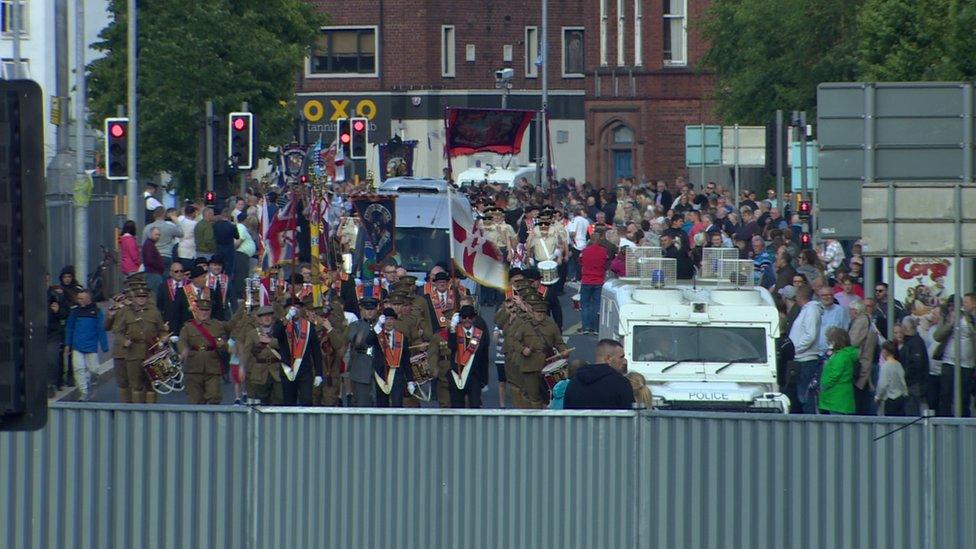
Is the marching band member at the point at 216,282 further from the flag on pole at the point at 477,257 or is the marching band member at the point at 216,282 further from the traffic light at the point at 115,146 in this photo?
the traffic light at the point at 115,146

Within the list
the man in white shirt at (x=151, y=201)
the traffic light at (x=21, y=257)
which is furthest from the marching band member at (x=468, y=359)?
the man in white shirt at (x=151, y=201)

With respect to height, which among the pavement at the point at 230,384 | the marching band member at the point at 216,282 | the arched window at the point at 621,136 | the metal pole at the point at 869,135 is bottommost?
the pavement at the point at 230,384

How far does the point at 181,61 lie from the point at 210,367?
68.4 ft

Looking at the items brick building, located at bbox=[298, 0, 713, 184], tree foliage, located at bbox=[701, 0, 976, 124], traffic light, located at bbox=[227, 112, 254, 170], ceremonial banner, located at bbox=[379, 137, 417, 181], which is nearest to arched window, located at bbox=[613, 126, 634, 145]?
→ brick building, located at bbox=[298, 0, 713, 184]

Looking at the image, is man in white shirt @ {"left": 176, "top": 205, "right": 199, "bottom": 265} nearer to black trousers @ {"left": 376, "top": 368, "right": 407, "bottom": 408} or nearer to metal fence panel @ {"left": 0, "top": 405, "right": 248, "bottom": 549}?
black trousers @ {"left": 376, "top": 368, "right": 407, "bottom": 408}

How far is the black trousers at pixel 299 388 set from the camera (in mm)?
17062

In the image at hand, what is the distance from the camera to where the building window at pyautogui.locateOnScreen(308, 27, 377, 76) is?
73.1m

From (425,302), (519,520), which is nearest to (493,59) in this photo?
(425,302)

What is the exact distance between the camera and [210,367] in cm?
1731

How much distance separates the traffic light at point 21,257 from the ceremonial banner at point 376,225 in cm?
2144

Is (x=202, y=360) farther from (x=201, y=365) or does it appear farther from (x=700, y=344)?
(x=700, y=344)

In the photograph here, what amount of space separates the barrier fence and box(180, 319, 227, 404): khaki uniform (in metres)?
8.14

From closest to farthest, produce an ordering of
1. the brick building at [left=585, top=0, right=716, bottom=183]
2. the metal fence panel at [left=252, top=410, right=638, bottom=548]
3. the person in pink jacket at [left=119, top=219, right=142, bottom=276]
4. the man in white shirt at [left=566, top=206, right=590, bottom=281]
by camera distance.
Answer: the metal fence panel at [left=252, top=410, right=638, bottom=548], the person in pink jacket at [left=119, top=219, right=142, bottom=276], the man in white shirt at [left=566, top=206, right=590, bottom=281], the brick building at [left=585, top=0, right=716, bottom=183]

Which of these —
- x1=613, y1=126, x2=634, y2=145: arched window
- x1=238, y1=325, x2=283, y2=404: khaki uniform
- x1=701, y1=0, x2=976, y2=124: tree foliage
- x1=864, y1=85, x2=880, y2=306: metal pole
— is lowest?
x1=238, y1=325, x2=283, y2=404: khaki uniform
